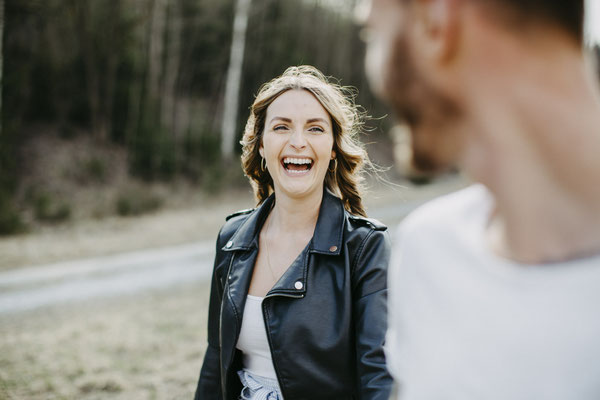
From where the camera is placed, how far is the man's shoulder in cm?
106

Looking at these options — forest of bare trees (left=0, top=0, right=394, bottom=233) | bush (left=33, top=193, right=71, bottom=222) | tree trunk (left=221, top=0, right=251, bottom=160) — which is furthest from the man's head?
tree trunk (left=221, top=0, right=251, bottom=160)

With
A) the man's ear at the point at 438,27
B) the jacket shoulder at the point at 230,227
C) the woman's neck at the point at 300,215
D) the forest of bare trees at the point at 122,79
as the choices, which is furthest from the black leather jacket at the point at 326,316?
the forest of bare trees at the point at 122,79

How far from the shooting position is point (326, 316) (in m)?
2.15

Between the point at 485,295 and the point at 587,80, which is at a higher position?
the point at 587,80

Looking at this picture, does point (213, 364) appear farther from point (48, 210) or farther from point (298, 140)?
point (48, 210)

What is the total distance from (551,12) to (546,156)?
252 millimetres

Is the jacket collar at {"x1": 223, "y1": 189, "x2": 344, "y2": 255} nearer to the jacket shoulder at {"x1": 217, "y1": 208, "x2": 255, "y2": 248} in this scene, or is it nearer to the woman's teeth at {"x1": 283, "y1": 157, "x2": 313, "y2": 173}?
the jacket shoulder at {"x1": 217, "y1": 208, "x2": 255, "y2": 248}

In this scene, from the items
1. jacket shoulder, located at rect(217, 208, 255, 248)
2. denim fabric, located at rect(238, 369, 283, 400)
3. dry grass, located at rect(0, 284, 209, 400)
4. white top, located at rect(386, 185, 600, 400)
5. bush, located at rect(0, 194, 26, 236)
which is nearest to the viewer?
white top, located at rect(386, 185, 600, 400)

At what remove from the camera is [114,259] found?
8.93 meters

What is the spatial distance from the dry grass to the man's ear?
4.28 metres

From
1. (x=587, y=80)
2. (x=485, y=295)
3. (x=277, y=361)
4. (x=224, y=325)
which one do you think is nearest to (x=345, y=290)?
(x=277, y=361)

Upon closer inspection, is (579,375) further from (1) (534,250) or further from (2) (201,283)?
(2) (201,283)

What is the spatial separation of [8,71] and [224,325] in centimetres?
1585

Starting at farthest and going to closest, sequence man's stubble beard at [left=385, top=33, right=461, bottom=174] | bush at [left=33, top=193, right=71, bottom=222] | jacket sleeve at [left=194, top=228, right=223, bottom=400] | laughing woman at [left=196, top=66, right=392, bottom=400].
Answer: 1. bush at [left=33, top=193, right=71, bottom=222]
2. jacket sleeve at [left=194, top=228, right=223, bottom=400]
3. laughing woman at [left=196, top=66, right=392, bottom=400]
4. man's stubble beard at [left=385, top=33, right=461, bottom=174]
